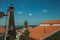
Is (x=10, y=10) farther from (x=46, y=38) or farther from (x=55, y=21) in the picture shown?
(x=55, y=21)

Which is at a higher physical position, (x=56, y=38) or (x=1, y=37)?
(x=56, y=38)

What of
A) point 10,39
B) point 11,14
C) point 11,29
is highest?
point 11,14

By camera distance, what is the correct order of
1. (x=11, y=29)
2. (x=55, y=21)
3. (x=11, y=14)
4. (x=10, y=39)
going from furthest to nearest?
1. (x=55, y=21)
2. (x=11, y=14)
3. (x=11, y=29)
4. (x=10, y=39)

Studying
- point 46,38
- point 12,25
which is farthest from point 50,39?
point 12,25

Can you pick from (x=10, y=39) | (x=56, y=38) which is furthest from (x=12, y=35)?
(x=56, y=38)

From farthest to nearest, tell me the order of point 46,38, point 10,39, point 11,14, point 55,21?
1. point 55,21
2. point 11,14
3. point 10,39
4. point 46,38

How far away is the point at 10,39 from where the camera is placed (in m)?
7.29

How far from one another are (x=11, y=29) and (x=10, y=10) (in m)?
1.44

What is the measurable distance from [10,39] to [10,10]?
2.18 metres

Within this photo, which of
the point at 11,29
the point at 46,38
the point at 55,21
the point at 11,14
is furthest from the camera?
the point at 55,21

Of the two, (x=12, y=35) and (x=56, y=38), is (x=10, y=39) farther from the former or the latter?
(x=56, y=38)

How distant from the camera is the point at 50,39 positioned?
1.00 meters

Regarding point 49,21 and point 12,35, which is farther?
point 49,21

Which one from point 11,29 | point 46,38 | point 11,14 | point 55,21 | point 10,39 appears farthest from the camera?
point 55,21
